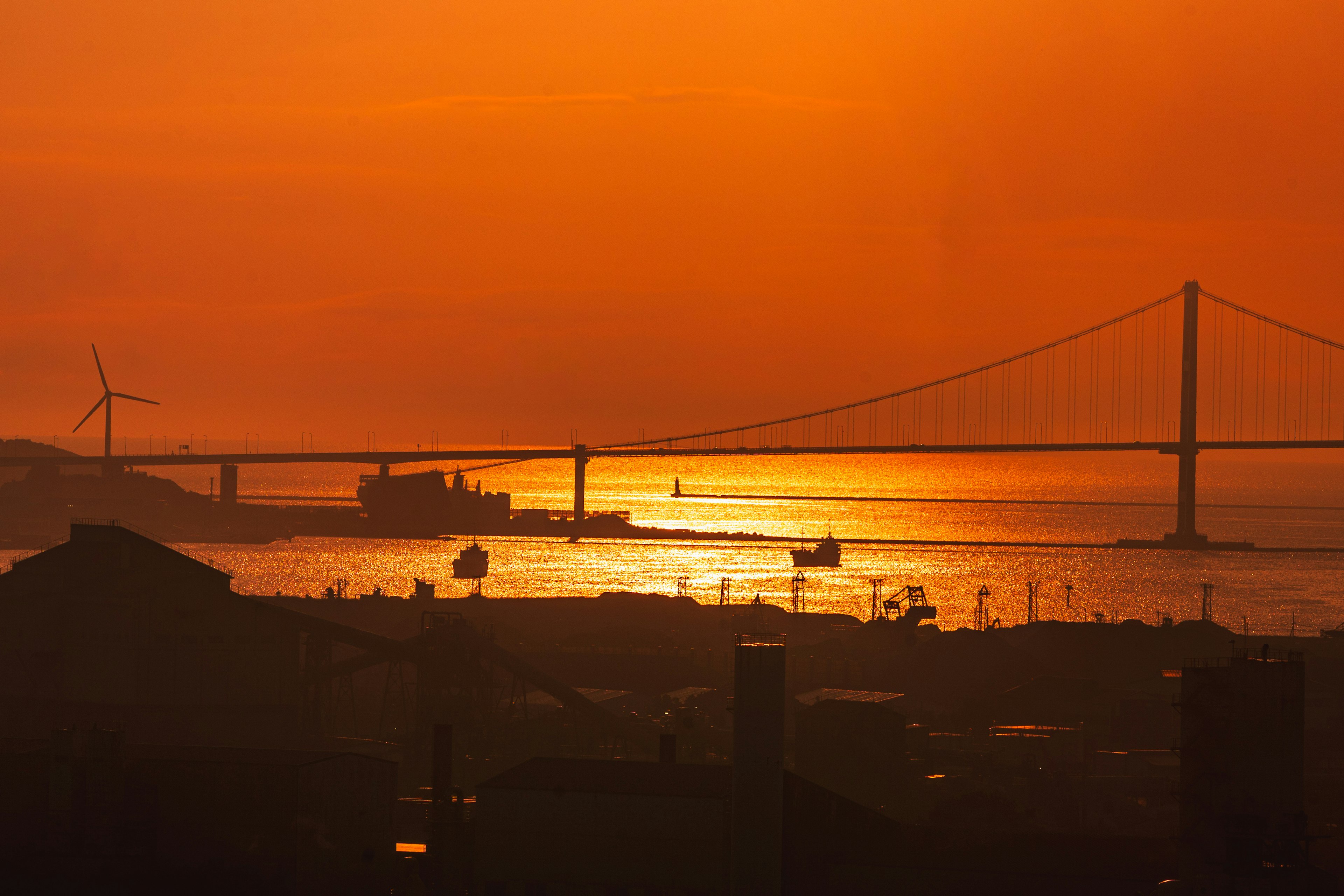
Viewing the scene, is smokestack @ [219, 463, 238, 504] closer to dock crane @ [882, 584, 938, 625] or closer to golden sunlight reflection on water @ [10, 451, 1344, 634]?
golden sunlight reflection on water @ [10, 451, 1344, 634]

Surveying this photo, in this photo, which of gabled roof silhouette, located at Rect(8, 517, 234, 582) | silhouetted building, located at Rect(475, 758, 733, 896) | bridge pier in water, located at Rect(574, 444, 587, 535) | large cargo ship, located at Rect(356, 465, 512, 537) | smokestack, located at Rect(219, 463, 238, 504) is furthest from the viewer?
smokestack, located at Rect(219, 463, 238, 504)

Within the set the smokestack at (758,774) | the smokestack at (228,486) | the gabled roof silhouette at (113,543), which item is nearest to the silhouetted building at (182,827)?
the smokestack at (758,774)

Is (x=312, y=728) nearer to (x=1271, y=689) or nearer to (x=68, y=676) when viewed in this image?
(x=68, y=676)

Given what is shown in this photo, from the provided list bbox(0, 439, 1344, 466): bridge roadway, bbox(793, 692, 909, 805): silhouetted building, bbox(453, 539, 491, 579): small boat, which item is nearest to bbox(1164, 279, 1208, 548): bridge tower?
bbox(0, 439, 1344, 466): bridge roadway

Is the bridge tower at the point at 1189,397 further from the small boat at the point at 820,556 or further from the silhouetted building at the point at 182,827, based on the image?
the silhouetted building at the point at 182,827

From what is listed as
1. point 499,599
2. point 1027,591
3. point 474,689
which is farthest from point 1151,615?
point 474,689
